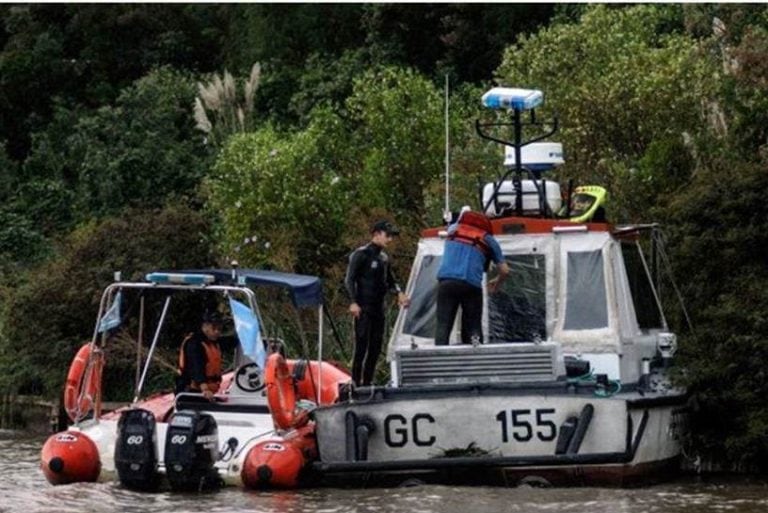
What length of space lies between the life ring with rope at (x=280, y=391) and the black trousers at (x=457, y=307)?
149 centimetres

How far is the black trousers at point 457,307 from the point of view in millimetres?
19500

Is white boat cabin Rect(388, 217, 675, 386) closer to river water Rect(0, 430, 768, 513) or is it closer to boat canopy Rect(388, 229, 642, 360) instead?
boat canopy Rect(388, 229, 642, 360)

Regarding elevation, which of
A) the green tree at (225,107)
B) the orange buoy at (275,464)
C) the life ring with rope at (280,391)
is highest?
the green tree at (225,107)

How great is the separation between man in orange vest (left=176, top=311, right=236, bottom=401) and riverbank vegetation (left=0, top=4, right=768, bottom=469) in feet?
15.3

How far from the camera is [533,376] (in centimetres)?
1856

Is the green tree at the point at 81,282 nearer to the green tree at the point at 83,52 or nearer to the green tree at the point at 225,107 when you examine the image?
the green tree at the point at 225,107

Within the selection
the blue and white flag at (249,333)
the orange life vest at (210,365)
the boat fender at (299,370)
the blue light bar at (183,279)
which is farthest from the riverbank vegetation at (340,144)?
the blue light bar at (183,279)

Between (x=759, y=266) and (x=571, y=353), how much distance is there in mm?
2600

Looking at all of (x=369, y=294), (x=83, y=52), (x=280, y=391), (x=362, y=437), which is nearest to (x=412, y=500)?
(x=362, y=437)

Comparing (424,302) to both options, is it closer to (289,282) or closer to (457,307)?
(457,307)

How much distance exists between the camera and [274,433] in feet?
63.4

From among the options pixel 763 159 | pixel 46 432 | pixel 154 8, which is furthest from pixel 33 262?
pixel 763 159

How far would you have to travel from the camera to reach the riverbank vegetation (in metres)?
21.4

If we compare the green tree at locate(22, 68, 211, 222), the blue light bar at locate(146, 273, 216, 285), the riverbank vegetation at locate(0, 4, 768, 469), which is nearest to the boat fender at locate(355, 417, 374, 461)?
the blue light bar at locate(146, 273, 216, 285)
